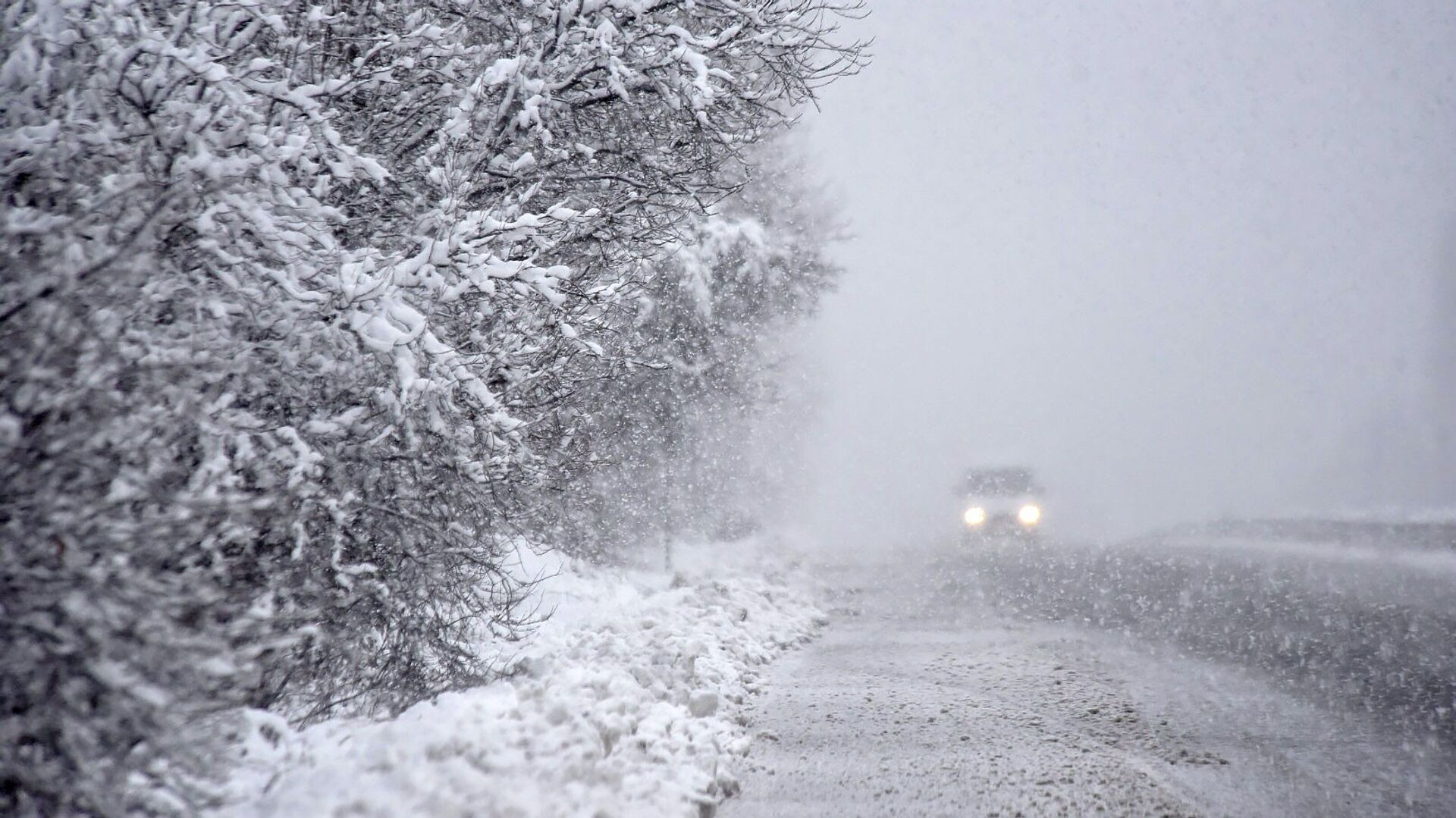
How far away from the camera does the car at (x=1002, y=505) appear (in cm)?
1842

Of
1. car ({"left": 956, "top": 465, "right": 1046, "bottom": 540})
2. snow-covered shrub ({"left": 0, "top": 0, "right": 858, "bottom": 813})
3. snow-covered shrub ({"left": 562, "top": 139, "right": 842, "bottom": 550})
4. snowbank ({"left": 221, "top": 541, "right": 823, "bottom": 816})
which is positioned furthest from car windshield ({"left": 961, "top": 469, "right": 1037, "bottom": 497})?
snow-covered shrub ({"left": 0, "top": 0, "right": 858, "bottom": 813})

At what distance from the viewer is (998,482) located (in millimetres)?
19484

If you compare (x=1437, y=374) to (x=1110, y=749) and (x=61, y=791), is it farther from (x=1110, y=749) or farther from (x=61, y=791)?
(x=61, y=791)

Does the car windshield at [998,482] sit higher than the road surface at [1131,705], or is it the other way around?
the car windshield at [998,482]

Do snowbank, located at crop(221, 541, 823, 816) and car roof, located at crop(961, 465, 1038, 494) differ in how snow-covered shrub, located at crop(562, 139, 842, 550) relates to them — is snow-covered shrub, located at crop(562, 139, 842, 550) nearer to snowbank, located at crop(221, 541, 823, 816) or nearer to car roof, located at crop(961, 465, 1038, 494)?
snowbank, located at crop(221, 541, 823, 816)

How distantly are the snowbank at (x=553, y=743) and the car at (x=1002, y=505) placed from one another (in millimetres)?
11084

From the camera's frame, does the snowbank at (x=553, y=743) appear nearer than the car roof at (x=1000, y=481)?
Yes

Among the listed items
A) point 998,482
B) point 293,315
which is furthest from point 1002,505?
point 293,315

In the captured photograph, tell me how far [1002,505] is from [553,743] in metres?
15.7

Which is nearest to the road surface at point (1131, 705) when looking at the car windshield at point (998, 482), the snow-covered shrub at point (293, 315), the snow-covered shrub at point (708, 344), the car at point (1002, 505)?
the snow-covered shrub at point (293, 315)

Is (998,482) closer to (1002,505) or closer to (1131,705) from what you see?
(1002,505)

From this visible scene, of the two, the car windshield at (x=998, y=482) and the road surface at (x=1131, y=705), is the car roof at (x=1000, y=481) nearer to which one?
the car windshield at (x=998, y=482)

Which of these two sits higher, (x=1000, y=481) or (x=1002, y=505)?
(x=1000, y=481)

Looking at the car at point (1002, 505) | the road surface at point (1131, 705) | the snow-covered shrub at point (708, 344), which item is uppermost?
the snow-covered shrub at point (708, 344)
